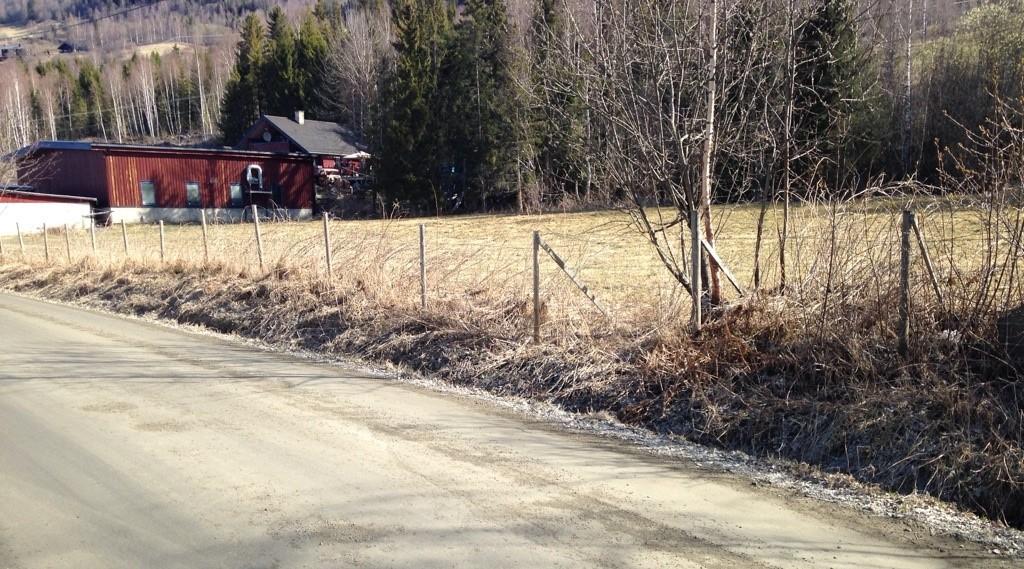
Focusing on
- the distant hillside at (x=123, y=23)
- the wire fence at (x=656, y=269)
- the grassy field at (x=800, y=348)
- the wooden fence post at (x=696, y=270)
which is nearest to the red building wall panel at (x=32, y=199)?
the wire fence at (x=656, y=269)

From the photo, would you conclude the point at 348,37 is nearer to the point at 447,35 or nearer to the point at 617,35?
the point at 447,35

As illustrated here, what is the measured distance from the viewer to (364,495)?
17.8 ft

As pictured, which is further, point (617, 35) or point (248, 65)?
point (248, 65)

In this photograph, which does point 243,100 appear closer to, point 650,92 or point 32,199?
point 32,199

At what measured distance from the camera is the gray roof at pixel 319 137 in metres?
56.7

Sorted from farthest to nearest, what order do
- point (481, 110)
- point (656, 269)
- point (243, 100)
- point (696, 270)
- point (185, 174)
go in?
1. point (243, 100)
2. point (185, 174)
3. point (481, 110)
4. point (656, 269)
5. point (696, 270)

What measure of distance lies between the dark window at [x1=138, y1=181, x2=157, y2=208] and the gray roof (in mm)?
12782

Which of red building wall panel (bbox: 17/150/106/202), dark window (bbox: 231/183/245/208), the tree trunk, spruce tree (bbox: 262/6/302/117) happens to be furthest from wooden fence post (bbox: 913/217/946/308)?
spruce tree (bbox: 262/6/302/117)

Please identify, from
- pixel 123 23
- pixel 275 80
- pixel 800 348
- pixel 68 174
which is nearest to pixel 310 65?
pixel 275 80

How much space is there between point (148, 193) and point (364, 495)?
4457 cm

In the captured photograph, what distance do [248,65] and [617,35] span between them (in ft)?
250

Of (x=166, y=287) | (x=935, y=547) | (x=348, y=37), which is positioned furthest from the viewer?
(x=348, y=37)

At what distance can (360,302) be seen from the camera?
11539 millimetres

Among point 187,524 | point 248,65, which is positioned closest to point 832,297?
point 187,524
